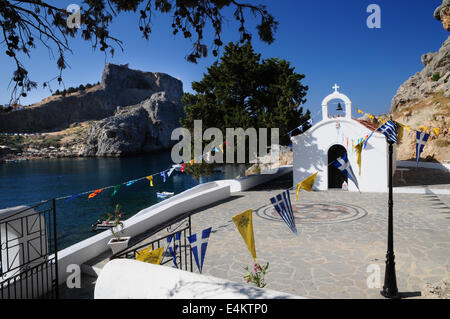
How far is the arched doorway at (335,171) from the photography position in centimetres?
2006

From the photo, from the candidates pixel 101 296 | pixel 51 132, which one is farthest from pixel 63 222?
pixel 51 132

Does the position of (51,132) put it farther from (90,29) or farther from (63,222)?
(90,29)

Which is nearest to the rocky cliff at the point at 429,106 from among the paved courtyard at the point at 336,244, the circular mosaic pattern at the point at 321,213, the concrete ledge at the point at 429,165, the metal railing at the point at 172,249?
the concrete ledge at the point at 429,165

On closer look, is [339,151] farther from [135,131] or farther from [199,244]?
[135,131]

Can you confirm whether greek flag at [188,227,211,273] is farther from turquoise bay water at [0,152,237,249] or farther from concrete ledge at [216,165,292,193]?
turquoise bay water at [0,152,237,249]

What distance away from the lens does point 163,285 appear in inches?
185

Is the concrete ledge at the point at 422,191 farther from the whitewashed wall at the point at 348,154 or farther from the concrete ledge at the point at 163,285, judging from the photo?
the concrete ledge at the point at 163,285

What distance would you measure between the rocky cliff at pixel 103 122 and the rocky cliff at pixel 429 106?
9275 cm

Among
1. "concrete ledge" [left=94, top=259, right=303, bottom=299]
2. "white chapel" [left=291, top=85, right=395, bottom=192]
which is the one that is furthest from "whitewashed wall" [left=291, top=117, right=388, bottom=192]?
"concrete ledge" [left=94, top=259, right=303, bottom=299]

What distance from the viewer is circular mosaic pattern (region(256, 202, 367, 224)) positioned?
13422 mm

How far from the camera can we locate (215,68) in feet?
83.9

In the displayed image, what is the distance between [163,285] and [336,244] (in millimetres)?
7537

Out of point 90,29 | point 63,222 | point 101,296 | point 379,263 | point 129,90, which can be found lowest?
point 63,222
